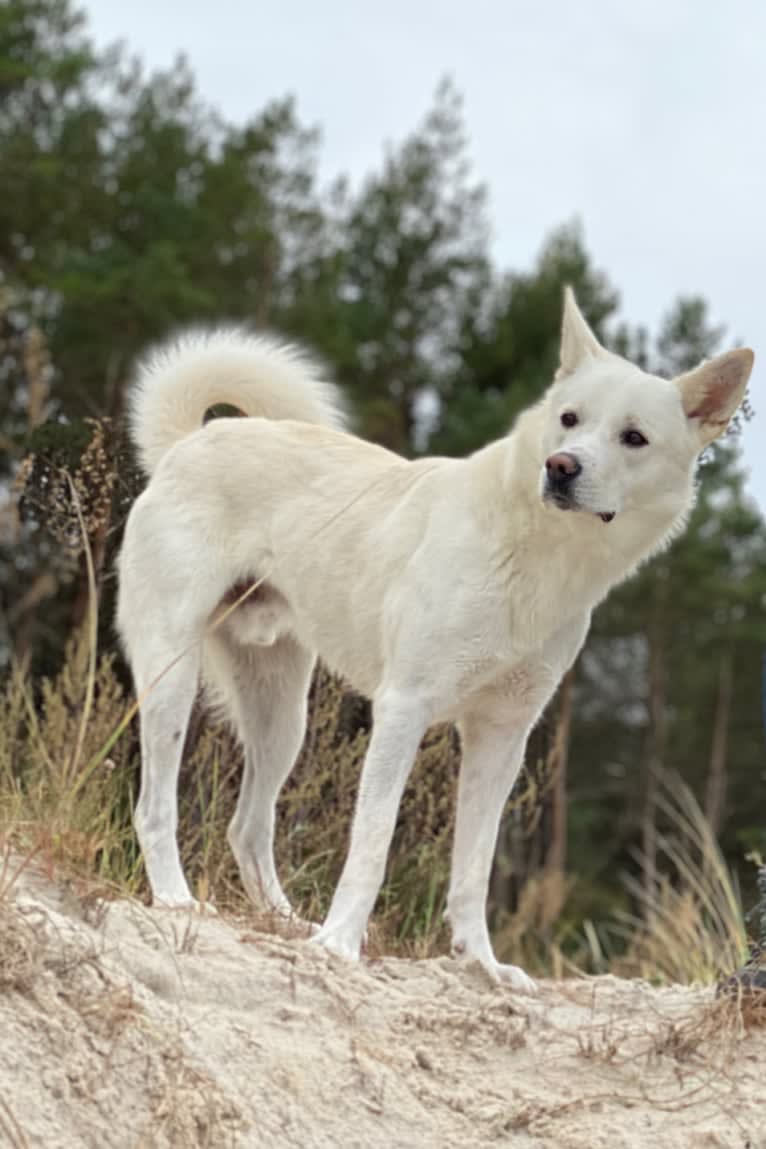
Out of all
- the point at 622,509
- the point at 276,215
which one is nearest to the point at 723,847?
the point at 276,215

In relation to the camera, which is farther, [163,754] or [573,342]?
[163,754]

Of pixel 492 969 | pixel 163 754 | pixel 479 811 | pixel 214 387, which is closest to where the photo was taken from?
pixel 492 969

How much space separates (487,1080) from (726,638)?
80.2 ft

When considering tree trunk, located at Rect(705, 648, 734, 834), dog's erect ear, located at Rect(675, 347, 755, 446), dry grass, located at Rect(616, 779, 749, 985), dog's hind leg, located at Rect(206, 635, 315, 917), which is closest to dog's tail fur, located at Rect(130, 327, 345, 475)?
dog's hind leg, located at Rect(206, 635, 315, 917)

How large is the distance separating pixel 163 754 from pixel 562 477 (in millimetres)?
1601

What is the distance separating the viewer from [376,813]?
4.71m

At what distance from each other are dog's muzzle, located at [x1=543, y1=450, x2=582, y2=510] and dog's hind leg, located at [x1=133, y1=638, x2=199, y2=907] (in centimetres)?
131

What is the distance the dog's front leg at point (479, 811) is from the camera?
16.4 feet

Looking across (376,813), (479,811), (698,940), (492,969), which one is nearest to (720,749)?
(698,940)

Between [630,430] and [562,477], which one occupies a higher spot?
[630,430]

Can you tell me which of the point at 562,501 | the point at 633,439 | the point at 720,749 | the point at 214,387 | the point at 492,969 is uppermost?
the point at 720,749

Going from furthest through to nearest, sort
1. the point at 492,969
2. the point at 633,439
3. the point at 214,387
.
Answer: the point at 214,387, the point at 492,969, the point at 633,439

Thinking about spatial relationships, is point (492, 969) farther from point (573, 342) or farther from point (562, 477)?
point (573, 342)

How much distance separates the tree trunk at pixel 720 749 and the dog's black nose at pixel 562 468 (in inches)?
715
